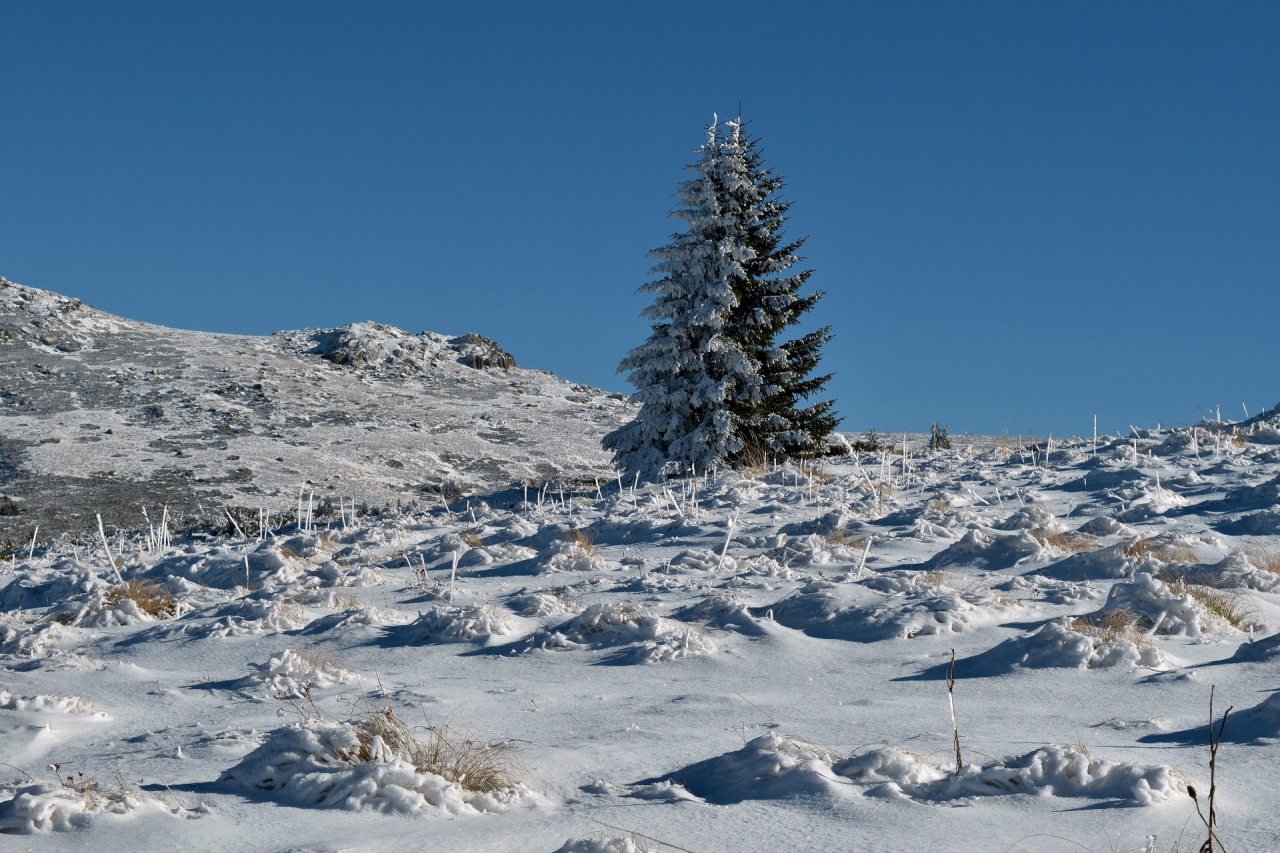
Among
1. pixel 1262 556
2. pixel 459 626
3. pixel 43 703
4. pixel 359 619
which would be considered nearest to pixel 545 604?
pixel 459 626

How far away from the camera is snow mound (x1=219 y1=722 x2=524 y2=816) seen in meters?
3.40

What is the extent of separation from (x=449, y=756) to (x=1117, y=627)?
414 cm

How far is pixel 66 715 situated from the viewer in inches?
190

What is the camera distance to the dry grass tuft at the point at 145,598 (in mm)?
8062

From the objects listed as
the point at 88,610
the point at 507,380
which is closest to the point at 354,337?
the point at 507,380

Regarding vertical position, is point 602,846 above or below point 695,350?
below

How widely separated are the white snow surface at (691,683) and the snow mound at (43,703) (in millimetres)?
18

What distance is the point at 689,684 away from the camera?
214 inches

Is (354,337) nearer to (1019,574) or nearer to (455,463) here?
(455,463)

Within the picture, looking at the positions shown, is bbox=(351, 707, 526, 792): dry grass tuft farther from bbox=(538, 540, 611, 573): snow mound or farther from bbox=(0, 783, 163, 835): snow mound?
bbox=(538, 540, 611, 573): snow mound

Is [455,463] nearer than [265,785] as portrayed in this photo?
No

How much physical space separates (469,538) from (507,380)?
3168cm

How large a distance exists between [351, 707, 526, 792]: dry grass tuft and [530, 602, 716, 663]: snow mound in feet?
6.62

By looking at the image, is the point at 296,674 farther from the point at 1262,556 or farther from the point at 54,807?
the point at 1262,556
